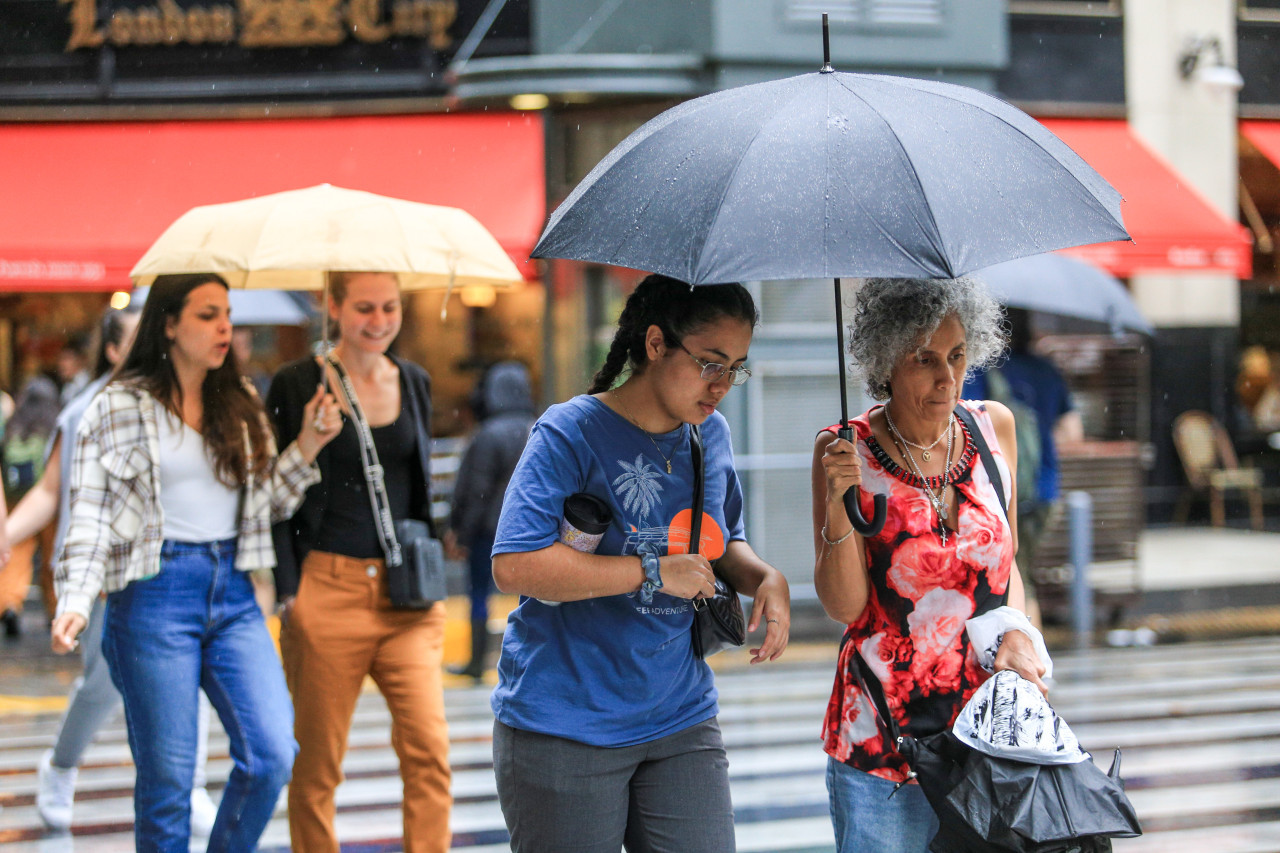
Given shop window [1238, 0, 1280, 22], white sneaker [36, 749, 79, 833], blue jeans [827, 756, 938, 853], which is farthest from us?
shop window [1238, 0, 1280, 22]

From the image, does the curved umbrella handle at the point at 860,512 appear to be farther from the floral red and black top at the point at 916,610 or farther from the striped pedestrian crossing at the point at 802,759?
the striped pedestrian crossing at the point at 802,759

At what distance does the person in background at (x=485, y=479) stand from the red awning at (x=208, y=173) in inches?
109

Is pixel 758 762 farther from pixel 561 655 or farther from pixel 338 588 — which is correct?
pixel 561 655

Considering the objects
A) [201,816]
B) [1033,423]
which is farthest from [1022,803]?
[1033,423]

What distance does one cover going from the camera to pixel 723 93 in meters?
2.98

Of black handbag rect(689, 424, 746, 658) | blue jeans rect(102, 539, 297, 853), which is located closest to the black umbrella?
black handbag rect(689, 424, 746, 658)

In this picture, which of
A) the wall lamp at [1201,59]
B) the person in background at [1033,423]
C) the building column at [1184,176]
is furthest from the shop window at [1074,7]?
the person in background at [1033,423]

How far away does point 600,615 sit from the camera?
2859 millimetres

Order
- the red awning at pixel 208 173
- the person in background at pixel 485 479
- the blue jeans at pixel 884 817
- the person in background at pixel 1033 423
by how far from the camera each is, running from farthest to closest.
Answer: the red awning at pixel 208 173 < the person in background at pixel 485 479 < the person in background at pixel 1033 423 < the blue jeans at pixel 884 817

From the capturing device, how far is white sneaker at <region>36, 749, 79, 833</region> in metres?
5.70

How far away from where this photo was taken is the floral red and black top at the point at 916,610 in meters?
2.89

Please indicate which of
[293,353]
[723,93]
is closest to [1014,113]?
[723,93]

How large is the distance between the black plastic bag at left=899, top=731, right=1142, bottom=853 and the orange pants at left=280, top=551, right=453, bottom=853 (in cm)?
198

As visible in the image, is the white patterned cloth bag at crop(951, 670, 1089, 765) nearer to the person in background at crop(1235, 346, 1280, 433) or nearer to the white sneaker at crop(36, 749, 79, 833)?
the white sneaker at crop(36, 749, 79, 833)
